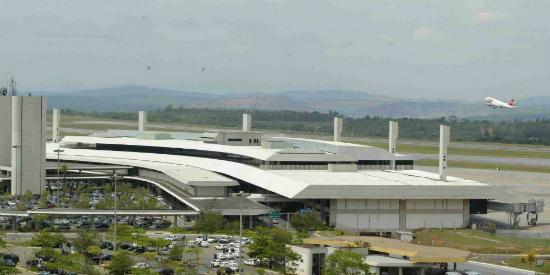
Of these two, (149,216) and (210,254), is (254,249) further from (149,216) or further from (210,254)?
(149,216)

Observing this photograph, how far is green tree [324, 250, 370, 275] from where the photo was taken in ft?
186

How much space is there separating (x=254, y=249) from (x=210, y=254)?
5100 mm

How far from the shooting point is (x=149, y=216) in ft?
281

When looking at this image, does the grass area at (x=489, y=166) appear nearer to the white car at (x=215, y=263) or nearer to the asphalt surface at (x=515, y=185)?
the asphalt surface at (x=515, y=185)

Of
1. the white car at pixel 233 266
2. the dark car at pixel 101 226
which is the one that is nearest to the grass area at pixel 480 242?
the white car at pixel 233 266

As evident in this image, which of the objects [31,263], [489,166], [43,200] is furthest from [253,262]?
[489,166]

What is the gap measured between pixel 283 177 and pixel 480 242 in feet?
72.8

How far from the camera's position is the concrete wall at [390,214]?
282 feet

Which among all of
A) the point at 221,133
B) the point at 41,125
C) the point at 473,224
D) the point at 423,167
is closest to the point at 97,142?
the point at 221,133

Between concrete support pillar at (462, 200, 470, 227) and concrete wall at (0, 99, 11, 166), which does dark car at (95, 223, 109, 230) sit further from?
concrete wall at (0, 99, 11, 166)

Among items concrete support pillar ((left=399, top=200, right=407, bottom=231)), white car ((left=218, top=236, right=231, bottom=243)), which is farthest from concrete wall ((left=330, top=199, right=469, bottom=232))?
Result: white car ((left=218, top=236, right=231, bottom=243))

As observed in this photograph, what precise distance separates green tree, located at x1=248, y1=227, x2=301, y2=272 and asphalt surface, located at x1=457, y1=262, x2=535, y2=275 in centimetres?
1010

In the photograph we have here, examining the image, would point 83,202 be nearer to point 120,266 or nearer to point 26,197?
point 26,197

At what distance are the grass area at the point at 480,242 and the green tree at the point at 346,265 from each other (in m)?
16.9
